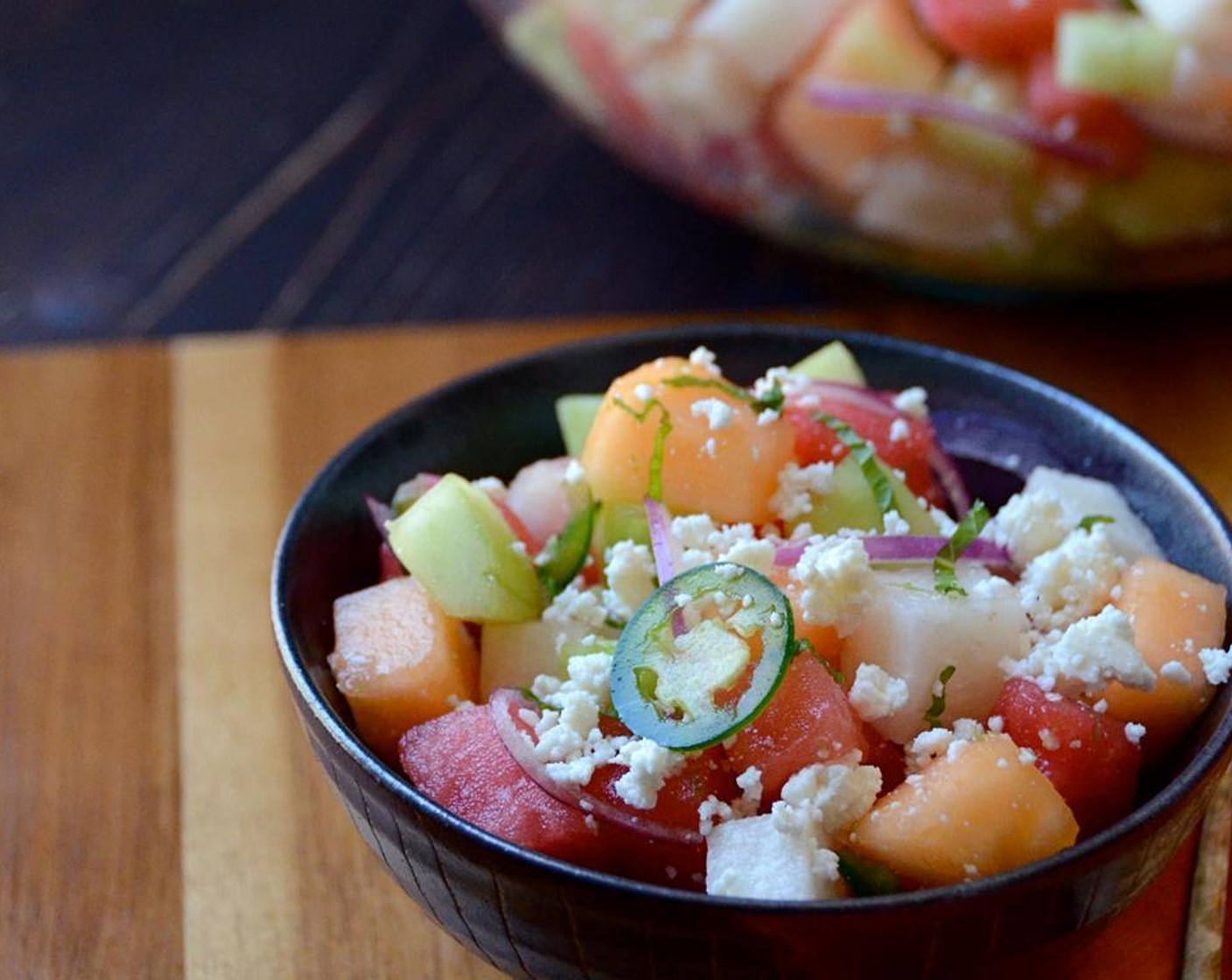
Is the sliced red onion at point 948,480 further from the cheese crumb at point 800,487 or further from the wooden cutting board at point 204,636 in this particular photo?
the wooden cutting board at point 204,636

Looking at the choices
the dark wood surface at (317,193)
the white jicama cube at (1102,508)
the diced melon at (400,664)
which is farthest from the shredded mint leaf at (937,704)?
the dark wood surface at (317,193)

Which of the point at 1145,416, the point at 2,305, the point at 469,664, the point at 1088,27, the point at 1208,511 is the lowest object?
the point at 2,305

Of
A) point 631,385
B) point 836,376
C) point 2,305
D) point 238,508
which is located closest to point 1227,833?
point 836,376

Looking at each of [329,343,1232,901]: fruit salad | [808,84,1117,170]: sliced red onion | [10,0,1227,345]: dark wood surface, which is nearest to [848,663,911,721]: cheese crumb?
[329,343,1232,901]: fruit salad

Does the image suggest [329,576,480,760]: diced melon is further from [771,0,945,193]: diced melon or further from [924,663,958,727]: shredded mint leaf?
[771,0,945,193]: diced melon

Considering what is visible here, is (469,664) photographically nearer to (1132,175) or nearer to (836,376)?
(836,376)

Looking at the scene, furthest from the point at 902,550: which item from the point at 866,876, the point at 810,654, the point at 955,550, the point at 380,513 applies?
the point at 380,513
